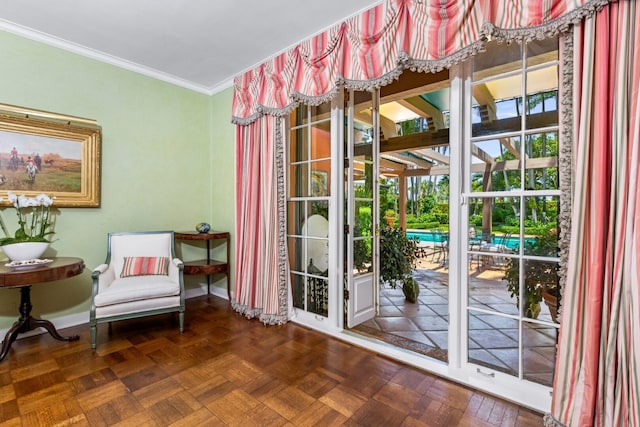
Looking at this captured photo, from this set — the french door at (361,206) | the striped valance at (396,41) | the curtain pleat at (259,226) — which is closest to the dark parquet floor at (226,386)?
the curtain pleat at (259,226)

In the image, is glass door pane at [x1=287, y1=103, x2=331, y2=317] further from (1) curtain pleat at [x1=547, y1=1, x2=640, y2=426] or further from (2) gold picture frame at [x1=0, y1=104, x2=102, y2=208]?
(2) gold picture frame at [x1=0, y1=104, x2=102, y2=208]

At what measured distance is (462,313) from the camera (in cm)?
202

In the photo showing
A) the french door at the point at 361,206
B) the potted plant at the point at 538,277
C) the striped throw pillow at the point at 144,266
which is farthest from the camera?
the striped throw pillow at the point at 144,266

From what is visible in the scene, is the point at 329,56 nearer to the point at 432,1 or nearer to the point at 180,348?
the point at 432,1

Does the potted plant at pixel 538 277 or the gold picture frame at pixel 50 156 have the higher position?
the gold picture frame at pixel 50 156

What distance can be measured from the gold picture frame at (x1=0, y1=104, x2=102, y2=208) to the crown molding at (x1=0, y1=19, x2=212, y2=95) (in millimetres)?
640

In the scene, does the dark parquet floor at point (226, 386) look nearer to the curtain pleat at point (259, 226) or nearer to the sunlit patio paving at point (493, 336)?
the sunlit patio paving at point (493, 336)

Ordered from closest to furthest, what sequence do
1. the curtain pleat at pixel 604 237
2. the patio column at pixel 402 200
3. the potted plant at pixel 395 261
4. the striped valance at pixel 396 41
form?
the curtain pleat at pixel 604 237, the striped valance at pixel 396 41, the potted plant at pixel 395 261, the patio column at pixel 402 200

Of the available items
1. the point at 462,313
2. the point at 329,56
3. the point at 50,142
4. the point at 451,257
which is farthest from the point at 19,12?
the point at 462,313

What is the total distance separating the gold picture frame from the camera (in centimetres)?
260

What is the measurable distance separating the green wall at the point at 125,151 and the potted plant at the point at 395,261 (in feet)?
6.33

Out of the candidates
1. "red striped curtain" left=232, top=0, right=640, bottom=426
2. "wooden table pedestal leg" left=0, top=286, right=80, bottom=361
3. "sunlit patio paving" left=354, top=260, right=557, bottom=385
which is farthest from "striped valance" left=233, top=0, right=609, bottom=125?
"wooden table pedestal leg" left=0, top=286, right=80, bottom=361

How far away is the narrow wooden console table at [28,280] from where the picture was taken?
2128mm

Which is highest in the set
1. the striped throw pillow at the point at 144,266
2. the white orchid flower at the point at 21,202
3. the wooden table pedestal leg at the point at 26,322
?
the white orchid flower at the point at 21,202
